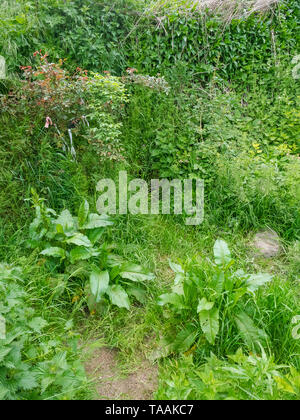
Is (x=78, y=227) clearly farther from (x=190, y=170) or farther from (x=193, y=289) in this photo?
(x=190, y=170)

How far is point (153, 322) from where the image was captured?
106 inches

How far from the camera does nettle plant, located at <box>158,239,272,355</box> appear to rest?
7.72ft

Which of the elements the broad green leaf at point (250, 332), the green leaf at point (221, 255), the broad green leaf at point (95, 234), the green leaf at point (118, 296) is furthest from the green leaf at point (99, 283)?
the broad green leaf at point (250, 332)

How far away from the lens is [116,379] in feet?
7.64

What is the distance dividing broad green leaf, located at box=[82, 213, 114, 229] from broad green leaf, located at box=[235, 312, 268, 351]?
132cm

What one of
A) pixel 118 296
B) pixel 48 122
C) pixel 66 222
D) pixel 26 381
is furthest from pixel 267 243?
pixel 26 381

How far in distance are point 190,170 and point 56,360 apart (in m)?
2.61

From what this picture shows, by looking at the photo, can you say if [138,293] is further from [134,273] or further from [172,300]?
[172,300]

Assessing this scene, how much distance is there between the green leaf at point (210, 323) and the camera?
2273 millimetres

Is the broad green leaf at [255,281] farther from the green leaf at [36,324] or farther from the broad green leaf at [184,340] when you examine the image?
the green leaf at [36,324]

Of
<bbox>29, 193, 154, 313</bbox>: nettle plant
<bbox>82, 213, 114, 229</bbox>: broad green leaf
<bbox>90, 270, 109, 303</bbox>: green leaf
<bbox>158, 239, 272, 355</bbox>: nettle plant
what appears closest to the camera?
<bbox>158, 239, 272, 355</bbox>: nettle plant

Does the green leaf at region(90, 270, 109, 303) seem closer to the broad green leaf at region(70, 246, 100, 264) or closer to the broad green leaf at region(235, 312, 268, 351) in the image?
the broad green leaf at region(70, 246, 100, 264)

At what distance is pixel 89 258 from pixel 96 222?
32cm

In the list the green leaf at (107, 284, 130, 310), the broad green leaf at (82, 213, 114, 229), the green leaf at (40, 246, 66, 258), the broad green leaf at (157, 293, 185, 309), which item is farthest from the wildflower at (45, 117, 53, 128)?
the broad green leaf at (157, 293, 185, 309)
